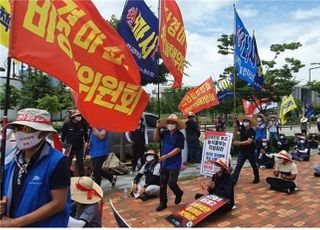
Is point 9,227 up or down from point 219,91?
down

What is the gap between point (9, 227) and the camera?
2697 millimetres

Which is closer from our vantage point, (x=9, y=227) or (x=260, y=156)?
(x=9, y=227)

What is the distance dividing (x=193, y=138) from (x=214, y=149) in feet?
10.3

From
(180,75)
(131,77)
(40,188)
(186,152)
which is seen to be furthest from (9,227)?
(186,152)

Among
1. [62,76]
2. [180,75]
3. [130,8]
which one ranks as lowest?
[62,76]

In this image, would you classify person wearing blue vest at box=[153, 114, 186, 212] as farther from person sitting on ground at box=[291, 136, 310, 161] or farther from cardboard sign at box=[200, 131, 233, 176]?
person sitting on ground at box=[291, 136, 310, 161]

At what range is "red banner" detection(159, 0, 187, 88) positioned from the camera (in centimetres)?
675

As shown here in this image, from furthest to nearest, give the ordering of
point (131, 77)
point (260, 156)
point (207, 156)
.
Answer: point (260, 156) → point (207, 156) → point (131, 77)

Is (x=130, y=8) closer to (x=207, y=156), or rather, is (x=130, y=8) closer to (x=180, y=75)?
(x=180, y=75)

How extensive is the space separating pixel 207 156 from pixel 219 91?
8.50 meters

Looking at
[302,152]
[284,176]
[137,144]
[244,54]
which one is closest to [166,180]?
[284,176]

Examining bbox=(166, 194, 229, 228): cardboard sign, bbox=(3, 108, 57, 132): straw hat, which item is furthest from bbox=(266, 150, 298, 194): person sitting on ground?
bbox=(3, 108, 57, 132): straw hat

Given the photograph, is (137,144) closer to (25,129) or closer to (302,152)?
(302,152)

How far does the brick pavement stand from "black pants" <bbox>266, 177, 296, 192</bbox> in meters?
0.13
